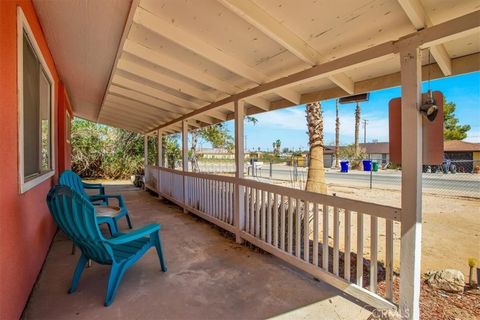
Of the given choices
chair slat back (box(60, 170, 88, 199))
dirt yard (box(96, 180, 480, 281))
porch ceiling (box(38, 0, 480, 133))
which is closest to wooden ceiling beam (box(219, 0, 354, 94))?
porch ceiling (box(38, 0, 480, 133))

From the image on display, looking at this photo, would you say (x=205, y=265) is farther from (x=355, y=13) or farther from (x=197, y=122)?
(x=197, y=122)

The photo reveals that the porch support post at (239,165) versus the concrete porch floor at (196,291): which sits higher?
the porch support post at (239,165)

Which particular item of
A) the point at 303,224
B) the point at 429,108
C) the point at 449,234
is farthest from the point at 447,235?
the point at 429,108

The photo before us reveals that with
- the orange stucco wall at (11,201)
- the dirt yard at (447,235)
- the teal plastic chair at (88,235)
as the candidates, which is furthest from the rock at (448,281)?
the orange stucco wall at (11,201)

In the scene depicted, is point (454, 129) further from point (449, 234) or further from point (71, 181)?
point (71, 181)

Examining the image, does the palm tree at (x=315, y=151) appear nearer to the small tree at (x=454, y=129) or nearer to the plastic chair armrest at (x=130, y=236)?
the plastic chair armrest at (x=130, y=236)

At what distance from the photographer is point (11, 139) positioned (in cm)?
179

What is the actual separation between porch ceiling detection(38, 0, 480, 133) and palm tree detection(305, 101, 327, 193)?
319cm

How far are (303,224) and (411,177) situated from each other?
1.55 m

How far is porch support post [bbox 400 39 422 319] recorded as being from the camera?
1.81 metres

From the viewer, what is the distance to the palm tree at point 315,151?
21.1 feet

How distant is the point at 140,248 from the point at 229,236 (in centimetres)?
180

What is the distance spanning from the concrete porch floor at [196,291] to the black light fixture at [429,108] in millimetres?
1619

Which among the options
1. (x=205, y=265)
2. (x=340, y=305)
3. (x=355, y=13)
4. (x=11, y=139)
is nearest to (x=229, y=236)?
(x=205, y=265)
